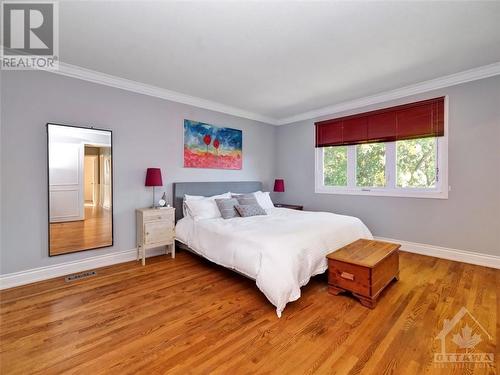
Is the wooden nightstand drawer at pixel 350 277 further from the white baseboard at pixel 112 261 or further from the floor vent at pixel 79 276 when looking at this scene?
the floor vent at pixel 79 276

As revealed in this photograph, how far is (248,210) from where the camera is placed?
3.70m

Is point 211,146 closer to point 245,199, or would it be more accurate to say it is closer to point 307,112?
point 245,199

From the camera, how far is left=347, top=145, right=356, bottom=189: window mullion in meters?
4.45

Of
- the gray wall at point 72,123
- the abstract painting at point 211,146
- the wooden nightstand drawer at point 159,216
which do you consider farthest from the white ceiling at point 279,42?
the wooden nightstand drawer at point 159,216

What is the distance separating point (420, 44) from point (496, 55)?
111 cm

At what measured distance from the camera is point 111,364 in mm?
1561

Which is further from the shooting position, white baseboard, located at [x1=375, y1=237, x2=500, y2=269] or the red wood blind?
the red wood blind

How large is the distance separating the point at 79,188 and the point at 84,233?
60cm

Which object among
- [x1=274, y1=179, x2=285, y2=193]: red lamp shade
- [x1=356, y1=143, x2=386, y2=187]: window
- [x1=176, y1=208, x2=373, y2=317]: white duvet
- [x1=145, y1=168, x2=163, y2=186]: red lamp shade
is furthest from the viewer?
[x1=274, y1=179, x2=285, y2=193]: red lamp shade

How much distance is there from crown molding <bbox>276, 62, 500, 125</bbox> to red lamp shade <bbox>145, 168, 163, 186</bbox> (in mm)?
3237

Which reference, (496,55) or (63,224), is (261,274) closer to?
(63,224)

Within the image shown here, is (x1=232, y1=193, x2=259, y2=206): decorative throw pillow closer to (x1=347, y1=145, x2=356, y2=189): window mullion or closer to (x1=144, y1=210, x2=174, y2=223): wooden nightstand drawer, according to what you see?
(x1=144, y1=210, x2=174, y2=223): wooden nightstand drawer

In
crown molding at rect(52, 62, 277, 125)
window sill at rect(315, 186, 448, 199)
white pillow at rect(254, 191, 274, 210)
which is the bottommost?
white pillow at rect(254, 191, 274, 210)

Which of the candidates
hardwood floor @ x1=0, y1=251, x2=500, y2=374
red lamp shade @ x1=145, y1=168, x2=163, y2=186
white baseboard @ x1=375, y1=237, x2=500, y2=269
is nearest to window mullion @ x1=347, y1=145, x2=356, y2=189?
white baseboard @ x1=375, y1=237, x2=500, y2=269
